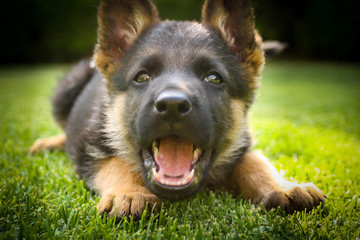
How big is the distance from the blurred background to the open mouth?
21.6 meters

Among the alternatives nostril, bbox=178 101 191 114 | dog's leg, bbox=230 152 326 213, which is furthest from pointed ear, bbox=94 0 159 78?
dog's leg, bbox=230 152 326 213

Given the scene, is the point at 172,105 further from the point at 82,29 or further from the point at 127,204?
the point at 82,29

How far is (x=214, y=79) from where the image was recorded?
269 cm

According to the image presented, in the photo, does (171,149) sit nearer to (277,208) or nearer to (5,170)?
(277,208)

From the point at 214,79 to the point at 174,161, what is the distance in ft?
2.73

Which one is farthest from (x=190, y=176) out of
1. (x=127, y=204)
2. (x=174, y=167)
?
(x=127, y=204)

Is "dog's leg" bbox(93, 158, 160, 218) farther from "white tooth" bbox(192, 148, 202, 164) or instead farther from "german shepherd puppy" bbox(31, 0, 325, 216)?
"white tooth" bbox(192, 148, 202, 164)

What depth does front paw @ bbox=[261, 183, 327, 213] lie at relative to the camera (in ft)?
7.50

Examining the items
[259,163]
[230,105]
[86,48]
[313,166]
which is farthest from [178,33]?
[86,48]

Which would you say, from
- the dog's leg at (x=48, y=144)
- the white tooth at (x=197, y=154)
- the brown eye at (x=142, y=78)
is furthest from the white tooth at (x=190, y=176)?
the dog's leg at (x=48, y=144)

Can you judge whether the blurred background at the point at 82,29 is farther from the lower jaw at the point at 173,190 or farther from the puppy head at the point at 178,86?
the lower jaw at the point at 173,190

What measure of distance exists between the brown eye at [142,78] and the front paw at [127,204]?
1.01m

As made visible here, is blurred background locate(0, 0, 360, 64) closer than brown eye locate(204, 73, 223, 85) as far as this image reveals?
No

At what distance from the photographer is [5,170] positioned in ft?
Answer: 10.8
